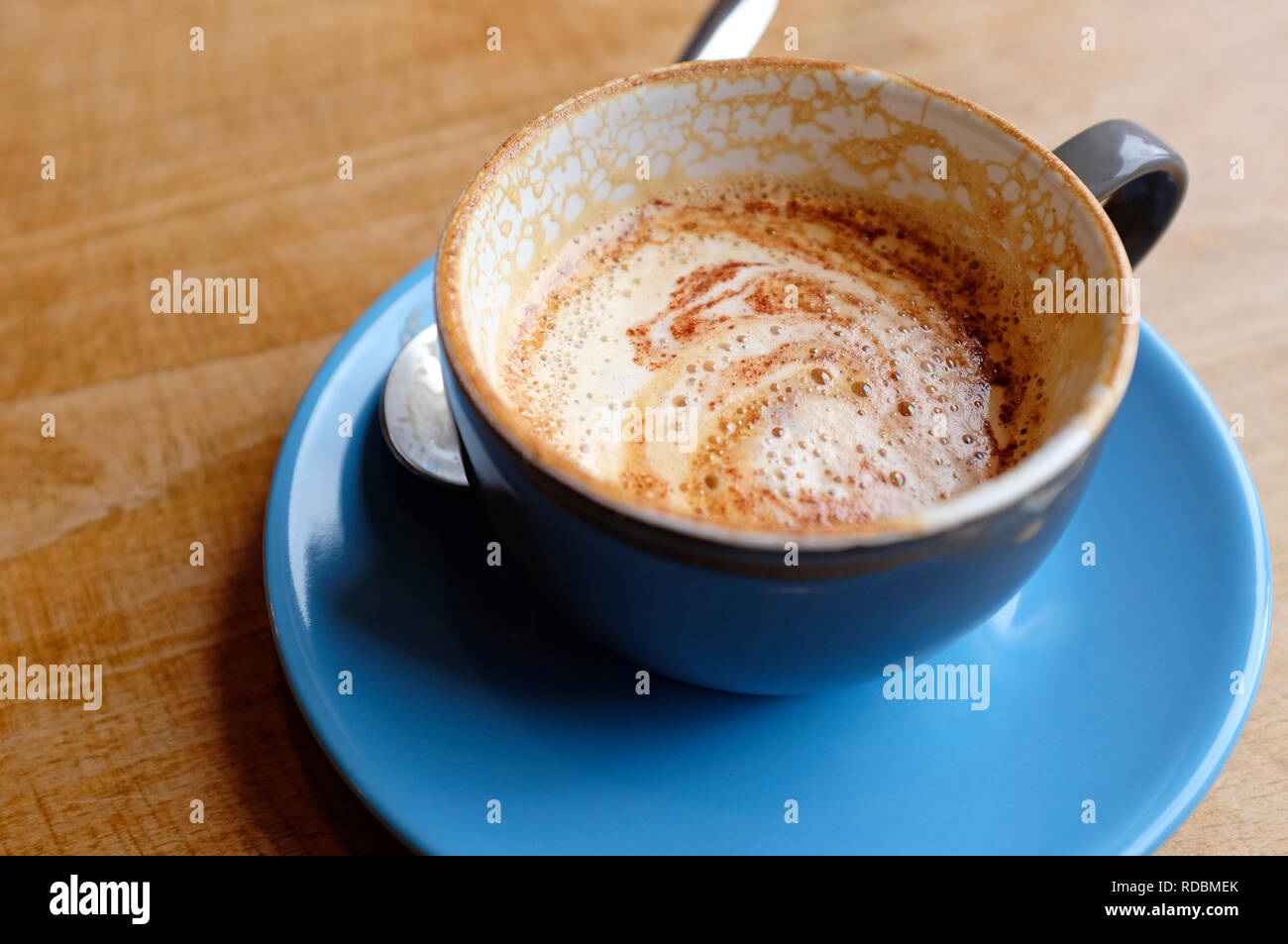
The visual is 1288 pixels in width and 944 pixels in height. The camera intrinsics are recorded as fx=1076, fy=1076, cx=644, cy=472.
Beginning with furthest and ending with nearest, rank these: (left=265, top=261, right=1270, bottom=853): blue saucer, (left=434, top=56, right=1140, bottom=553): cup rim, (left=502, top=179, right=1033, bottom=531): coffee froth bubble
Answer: (left=502, top=179, right=1033, bottom=531): coffee froth bubble
(left=265, top=261, right=1270, bottom=853): blue saucer
(left=434, top=56, right=1140, bottom=553): cup rim

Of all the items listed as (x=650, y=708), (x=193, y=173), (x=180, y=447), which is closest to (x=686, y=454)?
(x=650, y=708)

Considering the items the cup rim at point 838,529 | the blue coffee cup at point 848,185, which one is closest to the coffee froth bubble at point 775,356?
the blue coffee cup at point 848,185

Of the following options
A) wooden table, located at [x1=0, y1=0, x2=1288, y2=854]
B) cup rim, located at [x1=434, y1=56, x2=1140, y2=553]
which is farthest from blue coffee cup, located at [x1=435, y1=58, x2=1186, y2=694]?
wooden table, located at [x1=0, y1=0, x2=1288, y2=854]

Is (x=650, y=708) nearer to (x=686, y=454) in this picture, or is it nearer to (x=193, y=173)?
(x=686, y=454)

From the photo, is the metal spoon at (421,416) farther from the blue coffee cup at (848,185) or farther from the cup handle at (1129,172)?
Result: the cup handle at (1129,172)

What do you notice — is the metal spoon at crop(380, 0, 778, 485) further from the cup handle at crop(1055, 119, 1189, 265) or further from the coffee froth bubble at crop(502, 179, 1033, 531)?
the cup handle at crop(1055, 119, 1189, 265)

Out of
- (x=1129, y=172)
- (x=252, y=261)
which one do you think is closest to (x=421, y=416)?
(x=252, y=261)
